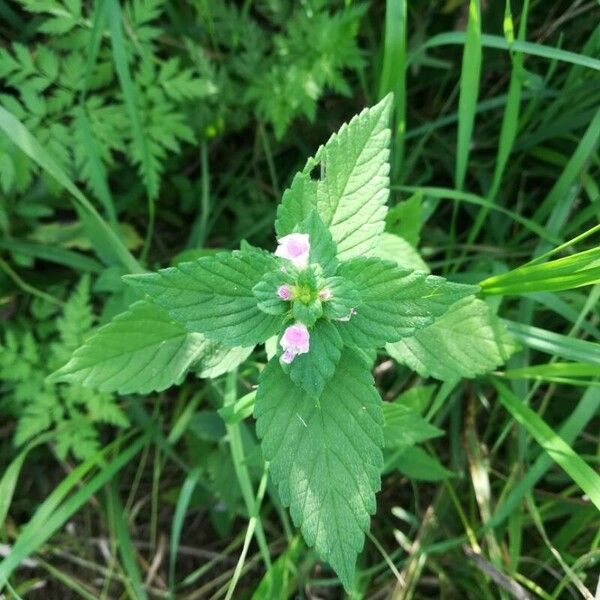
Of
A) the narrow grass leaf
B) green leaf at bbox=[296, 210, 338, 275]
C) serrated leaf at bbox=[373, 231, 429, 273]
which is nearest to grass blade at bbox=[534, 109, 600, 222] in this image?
serrated leaf at bbox=[373, 231, 429, 273]

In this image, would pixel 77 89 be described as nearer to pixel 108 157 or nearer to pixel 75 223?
pixel 108 157

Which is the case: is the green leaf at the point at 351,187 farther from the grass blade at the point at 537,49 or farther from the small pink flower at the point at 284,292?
the grass blade at the point at 537,49

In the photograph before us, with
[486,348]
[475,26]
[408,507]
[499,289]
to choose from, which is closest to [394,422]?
[486,348]

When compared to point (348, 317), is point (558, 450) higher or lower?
lower

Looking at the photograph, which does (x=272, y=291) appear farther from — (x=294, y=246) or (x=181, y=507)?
(x=181, y=507)

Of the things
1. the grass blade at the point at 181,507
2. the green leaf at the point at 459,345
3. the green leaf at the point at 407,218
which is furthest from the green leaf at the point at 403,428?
the grass blade at the point at 181,507

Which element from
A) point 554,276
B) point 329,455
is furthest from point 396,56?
point 329,455
